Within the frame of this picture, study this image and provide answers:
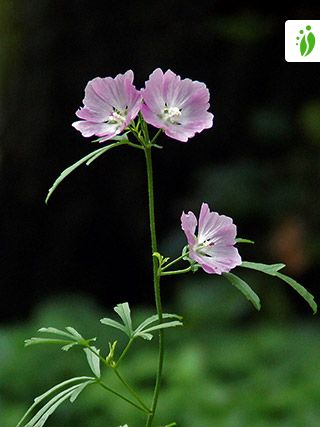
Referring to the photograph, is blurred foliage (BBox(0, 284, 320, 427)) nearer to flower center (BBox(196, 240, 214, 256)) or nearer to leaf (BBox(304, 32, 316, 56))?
leaf (BBox(304, 32, 316, 56))

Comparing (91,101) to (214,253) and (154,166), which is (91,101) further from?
(154,166)

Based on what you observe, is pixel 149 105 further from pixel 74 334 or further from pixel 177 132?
pixel 74 334

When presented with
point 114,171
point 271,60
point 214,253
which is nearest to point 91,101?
point 214,253

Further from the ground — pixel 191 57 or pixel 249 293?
pixel 191 57

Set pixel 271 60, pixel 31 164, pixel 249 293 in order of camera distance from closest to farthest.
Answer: pixel 249 293 < pixel 31 164 < pixel 271 60

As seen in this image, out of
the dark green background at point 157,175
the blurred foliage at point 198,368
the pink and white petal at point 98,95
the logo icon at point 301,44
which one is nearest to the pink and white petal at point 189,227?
the pink and white petal at point 98,95

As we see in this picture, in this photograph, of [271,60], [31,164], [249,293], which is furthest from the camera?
[271,60]

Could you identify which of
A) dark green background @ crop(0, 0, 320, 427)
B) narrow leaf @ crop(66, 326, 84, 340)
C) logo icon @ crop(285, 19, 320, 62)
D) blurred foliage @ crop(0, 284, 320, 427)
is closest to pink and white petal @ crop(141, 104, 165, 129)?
narrow leaf @ crop(66, 326, 84, 340)
